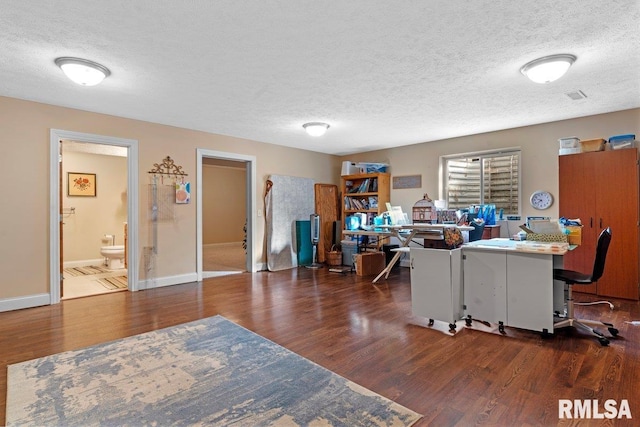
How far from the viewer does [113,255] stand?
20.6 ft

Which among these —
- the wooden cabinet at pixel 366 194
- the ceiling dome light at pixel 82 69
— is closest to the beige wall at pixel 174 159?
the wooden cabinet at pixel 366 194

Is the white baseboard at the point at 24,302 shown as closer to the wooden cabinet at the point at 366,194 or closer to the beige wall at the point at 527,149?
the wooden cabinet at the point at 366,194

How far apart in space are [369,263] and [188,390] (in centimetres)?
418

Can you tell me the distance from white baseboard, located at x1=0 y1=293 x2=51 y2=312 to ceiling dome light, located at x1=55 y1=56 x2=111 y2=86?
8.81 ft

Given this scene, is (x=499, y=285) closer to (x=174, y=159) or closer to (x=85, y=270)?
(x=174, y=159)

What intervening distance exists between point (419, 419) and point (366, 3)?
97.4 inches

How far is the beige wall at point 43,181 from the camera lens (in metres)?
3.79

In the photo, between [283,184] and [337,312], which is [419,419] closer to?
[337,312]

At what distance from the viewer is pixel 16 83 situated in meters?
3.37

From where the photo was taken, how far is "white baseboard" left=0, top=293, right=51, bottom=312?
12.3 feet

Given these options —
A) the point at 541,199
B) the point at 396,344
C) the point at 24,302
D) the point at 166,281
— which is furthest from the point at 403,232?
the point at 24,302

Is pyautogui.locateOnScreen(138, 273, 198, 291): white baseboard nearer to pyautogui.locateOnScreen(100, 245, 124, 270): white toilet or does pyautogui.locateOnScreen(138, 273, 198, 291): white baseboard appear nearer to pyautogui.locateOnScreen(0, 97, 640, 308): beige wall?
pyautogui.locateOnScreen(0, 97, 640, 308): beige wall

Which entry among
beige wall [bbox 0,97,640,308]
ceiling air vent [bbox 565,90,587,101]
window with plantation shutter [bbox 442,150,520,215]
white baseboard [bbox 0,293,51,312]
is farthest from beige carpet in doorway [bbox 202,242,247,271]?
ceiling air vent [bbox 565,90,587,101]

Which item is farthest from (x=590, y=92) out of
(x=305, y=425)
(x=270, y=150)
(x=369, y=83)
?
(x=270, y=150)
